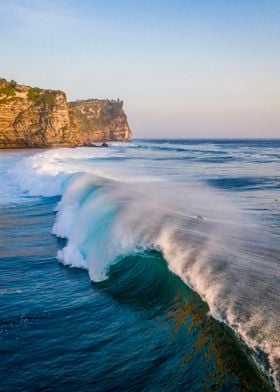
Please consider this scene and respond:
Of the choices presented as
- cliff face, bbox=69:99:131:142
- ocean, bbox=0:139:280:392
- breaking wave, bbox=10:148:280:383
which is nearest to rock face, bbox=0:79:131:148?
breaking wave, bbox=10:148:280:383

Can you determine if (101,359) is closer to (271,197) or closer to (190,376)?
(190,376)

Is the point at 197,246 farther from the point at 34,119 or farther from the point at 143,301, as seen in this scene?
the point at 34,119

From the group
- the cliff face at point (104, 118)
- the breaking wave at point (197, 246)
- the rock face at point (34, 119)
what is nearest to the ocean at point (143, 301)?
the breaking wave at point (197, 246)

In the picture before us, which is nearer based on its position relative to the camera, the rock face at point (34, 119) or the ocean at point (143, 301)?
the ocean at point (143, 301)

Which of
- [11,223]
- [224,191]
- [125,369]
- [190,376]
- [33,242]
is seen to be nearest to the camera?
[190,376]

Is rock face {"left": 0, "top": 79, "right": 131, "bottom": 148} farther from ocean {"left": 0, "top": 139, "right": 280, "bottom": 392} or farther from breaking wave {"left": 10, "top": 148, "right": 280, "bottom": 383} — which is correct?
ocean {"left": 0, "top": 139, "right": 280, "bottom": 392}

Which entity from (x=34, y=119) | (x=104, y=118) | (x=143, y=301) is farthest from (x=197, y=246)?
(x=104, y=118)

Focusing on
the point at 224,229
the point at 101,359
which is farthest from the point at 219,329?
the point at 224,229

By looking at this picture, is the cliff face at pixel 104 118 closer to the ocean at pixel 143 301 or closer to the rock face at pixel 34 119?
the rock face at pixel 34 119
